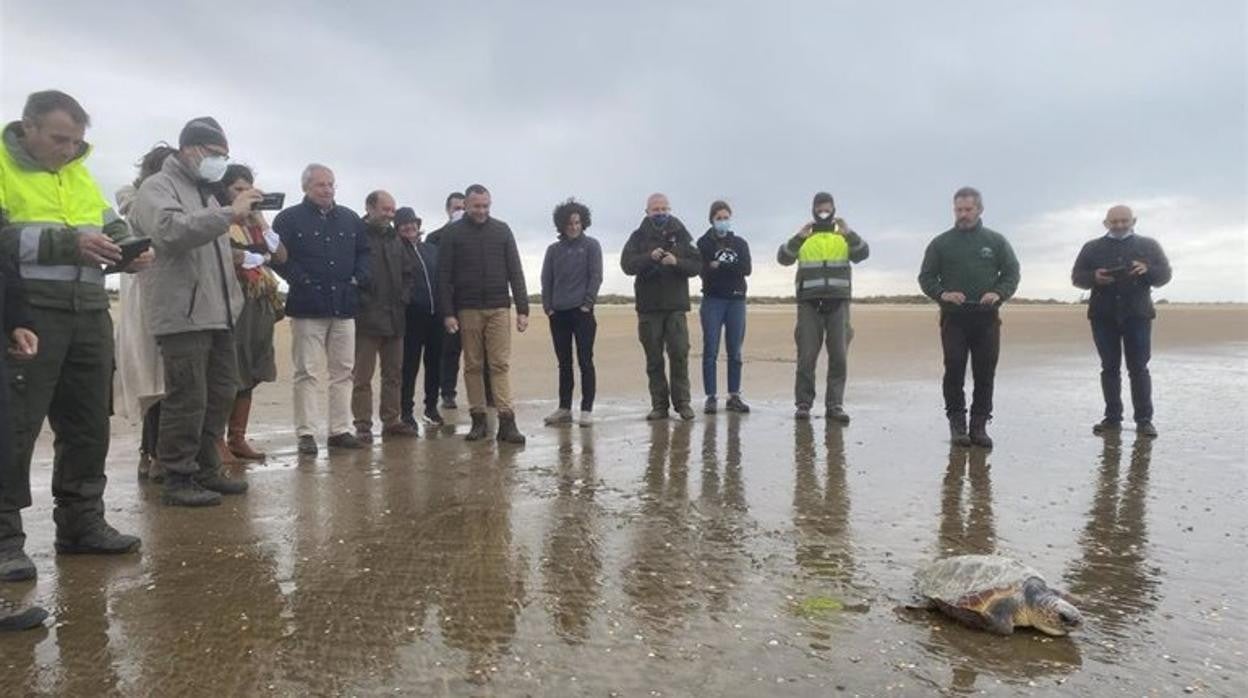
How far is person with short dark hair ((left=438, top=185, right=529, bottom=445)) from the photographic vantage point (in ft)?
24.5

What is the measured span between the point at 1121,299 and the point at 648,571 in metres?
6.19

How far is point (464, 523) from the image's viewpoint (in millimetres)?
4535

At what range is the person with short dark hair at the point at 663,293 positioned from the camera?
28.3 feet

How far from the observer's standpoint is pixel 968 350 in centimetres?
777

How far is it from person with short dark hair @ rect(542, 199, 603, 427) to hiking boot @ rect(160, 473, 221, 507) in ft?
12.1

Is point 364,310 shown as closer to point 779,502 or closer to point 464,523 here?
point 464,523

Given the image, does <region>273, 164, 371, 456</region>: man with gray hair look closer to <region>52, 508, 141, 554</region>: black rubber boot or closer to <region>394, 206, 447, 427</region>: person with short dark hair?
<region>394, 206, 447, 427</region>: person with short dark hair

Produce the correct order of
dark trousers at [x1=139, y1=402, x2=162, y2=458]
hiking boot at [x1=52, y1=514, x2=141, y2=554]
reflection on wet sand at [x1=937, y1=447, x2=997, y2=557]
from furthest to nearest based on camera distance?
dark trousers at [x1=139, y1=402, x2=162, y2=458]
reflection on wet sand at [x1=937, y1=447, x2=997, y2=557]
hiking boot at [x1=52, y1=514, x2=141, y2=554]

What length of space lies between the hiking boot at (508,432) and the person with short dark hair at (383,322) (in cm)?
92

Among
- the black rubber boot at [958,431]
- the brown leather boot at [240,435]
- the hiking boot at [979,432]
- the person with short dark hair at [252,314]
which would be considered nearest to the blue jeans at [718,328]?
the black rubber boot at [958,431]

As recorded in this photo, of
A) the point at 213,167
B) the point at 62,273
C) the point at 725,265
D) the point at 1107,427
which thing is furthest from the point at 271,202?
the point at 1107,427

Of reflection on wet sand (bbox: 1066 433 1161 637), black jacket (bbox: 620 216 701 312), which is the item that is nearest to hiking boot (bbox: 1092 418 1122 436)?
reflection on wet sand (bbox: 1066 433 1161 637)

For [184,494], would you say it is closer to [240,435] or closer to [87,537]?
[87,537]

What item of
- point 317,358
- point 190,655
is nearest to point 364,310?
point 317,358
